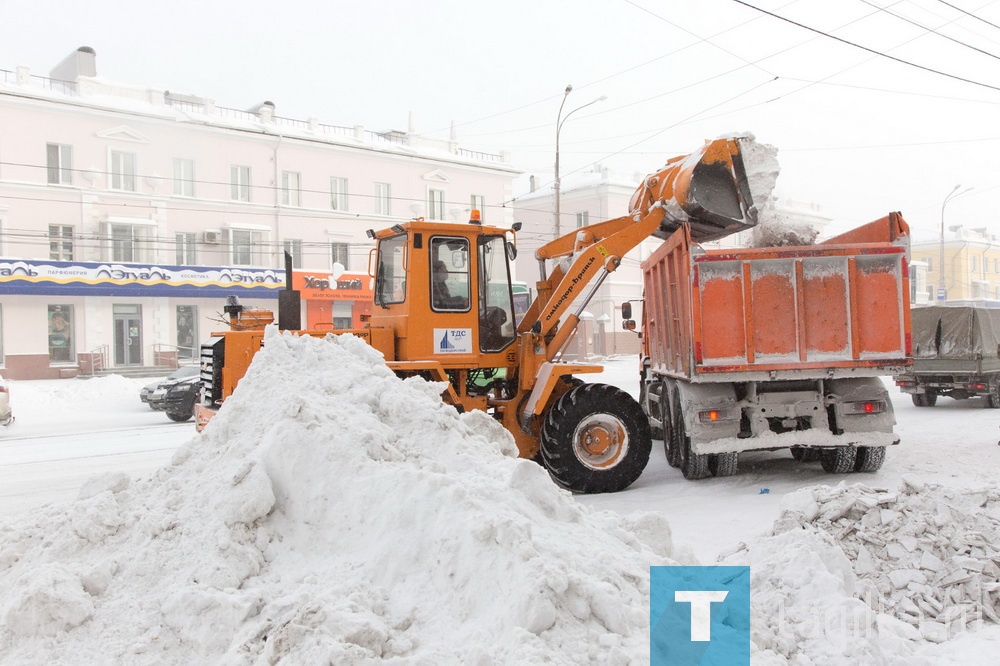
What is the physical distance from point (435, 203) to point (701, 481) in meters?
28.5

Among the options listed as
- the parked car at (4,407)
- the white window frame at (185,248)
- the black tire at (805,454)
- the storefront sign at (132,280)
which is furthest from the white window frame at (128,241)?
the black tire at (805,454)

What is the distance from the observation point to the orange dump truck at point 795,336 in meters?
8.12

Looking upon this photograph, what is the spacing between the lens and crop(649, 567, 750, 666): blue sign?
11.3ft

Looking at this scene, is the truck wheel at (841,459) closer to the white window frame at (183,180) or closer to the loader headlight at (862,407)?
the loader headlight at (862,407)

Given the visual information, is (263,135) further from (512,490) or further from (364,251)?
(512,490)

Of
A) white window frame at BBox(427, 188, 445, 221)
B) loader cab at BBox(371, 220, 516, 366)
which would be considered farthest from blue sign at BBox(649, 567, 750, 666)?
white window frame at BBox(427, 188, 445, 221)

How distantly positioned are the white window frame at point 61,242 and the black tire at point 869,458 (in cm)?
2656

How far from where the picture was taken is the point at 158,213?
2811 cm

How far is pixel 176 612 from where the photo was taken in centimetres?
354

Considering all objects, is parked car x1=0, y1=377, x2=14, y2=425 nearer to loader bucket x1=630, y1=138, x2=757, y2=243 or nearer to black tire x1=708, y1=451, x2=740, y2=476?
loader bucket x1=630, y1=138, x2=757, y2=243

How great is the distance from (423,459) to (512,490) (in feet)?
2.26

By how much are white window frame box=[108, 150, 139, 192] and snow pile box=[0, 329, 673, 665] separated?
25.4 m

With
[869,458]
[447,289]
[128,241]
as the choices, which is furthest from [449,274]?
[128,241]

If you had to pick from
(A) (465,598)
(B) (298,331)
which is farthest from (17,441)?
(A) (465,598)
